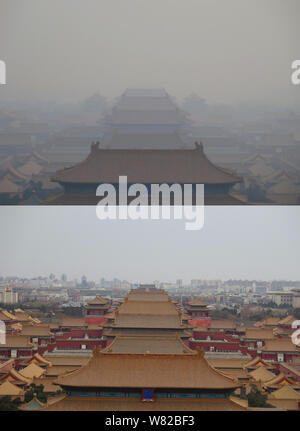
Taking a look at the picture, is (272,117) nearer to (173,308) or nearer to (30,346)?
(173,308)

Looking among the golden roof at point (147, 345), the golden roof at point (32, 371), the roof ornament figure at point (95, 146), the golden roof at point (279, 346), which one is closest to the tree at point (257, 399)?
the golden roof at point (147, 345)

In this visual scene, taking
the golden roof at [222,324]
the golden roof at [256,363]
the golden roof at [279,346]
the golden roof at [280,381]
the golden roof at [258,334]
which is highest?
the golden roof at [222,324]

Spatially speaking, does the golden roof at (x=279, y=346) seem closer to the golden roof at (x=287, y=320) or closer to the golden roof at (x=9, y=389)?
the golden roof at (x=287, y=320)

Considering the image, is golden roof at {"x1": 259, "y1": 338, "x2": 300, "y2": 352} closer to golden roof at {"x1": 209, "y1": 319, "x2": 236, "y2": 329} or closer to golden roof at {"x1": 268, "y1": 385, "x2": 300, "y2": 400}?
golden roof at {"x1": 209, "y1": 319, "x2": 236, "y2": 329}

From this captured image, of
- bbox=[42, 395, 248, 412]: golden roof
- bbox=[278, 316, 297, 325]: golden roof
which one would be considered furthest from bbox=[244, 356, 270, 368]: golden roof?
bbox=[42, 395, 248, 412]: golden roof

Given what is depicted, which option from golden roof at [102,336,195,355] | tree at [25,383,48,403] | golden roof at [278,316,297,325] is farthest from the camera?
golden roof at [278,316,297,325]

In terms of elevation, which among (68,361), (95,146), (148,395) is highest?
(95,146)

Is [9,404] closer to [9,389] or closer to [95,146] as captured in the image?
[9,389]

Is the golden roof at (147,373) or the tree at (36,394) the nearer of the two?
the golden roof at (147,373)

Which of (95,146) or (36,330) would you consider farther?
(36,330)

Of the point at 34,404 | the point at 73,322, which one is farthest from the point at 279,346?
the point at 34,404
